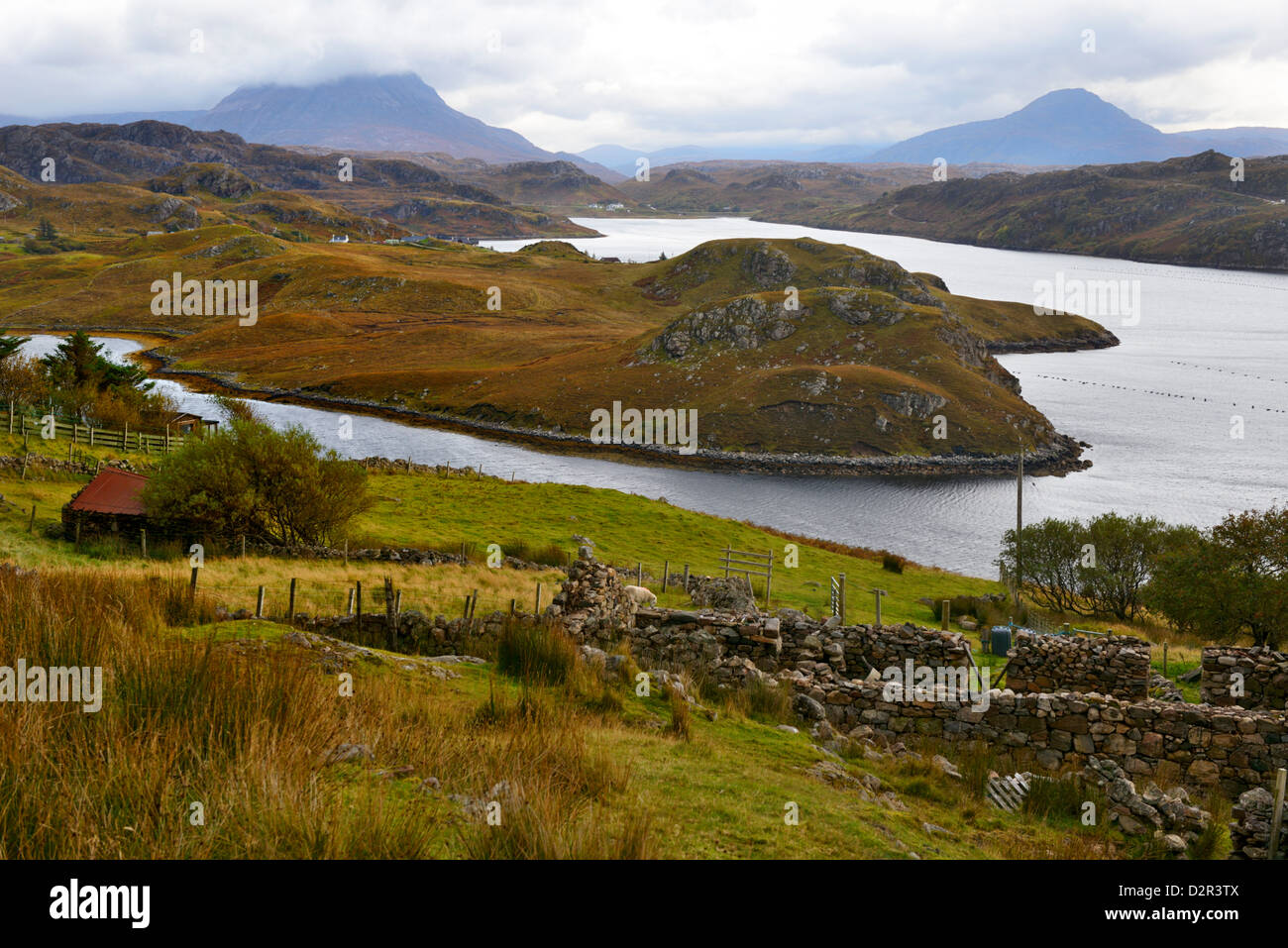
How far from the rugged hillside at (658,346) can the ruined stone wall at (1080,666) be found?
81381 mm

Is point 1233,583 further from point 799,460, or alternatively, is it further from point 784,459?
point 784,459

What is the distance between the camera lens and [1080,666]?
1873 cm

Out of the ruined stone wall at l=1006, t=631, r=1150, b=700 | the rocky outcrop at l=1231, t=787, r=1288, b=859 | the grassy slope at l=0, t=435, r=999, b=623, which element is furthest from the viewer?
the grassy slope at l=0, t=435, r=999, b=623

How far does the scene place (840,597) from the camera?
28.2 meters

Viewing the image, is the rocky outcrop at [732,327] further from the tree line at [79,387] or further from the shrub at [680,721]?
the shrub at [680,721]

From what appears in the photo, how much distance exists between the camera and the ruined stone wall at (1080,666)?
723 inches

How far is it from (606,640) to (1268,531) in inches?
1263

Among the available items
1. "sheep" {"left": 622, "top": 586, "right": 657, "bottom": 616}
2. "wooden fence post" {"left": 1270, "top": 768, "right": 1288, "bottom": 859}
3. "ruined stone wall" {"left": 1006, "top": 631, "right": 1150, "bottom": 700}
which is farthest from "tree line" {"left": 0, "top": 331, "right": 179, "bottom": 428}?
"wooden fence post" {"left": 1270, "top": 768, "right": 1288, "bottom": 859}

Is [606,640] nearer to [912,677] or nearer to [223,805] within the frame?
[912,677]

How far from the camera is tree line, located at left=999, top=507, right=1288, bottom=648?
3200 centimetres

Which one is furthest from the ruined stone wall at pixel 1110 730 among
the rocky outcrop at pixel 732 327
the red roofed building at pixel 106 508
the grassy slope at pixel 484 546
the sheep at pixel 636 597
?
the rocky outcrop at pixel 732 327

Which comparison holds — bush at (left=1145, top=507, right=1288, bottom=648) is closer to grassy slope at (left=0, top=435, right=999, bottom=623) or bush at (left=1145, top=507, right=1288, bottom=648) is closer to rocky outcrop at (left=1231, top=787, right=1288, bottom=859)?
grassy slope at (left=0, top=435, right=999, bottom=623)

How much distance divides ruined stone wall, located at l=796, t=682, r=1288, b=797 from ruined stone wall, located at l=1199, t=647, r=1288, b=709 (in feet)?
15.7
